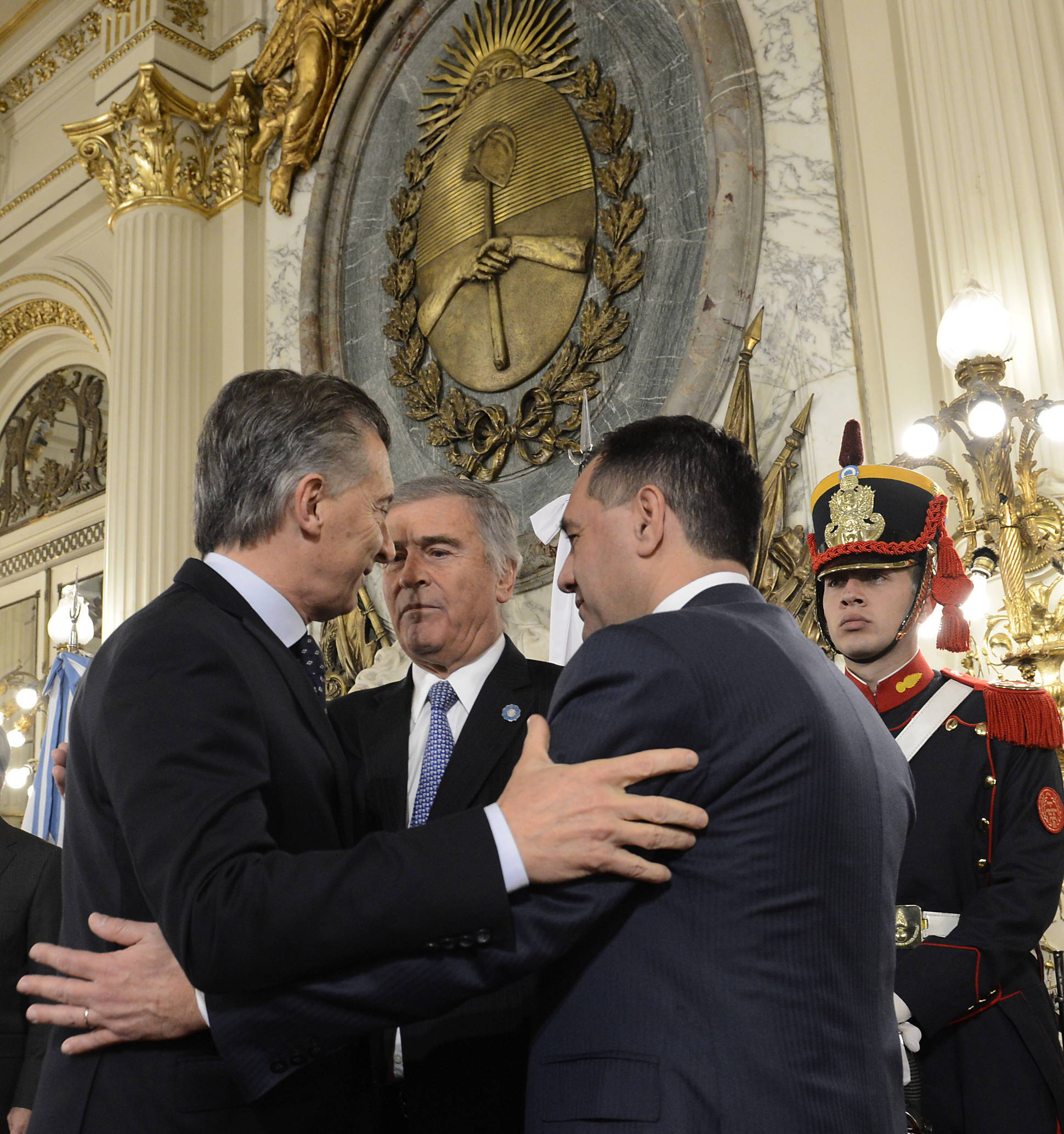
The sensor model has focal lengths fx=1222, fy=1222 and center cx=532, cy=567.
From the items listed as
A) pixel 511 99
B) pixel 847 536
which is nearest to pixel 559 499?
pixel 847 536

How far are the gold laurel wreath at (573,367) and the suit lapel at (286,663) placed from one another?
139 inches

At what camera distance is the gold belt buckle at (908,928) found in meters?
2.34

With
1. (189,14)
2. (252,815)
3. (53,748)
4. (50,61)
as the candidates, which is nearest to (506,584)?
(252,815)

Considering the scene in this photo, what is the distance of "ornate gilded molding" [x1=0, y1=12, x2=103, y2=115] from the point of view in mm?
8641

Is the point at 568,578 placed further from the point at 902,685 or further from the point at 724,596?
the point at 902,685

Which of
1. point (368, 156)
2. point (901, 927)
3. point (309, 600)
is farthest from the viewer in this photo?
point (368, 156)

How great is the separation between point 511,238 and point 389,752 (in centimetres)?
352

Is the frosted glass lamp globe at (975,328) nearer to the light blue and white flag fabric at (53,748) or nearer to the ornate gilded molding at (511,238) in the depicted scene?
the ornate gilded molding at (511,238)

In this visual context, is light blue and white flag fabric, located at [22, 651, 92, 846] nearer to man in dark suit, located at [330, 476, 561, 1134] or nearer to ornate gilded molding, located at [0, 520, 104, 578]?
ornate gilded molding, located at [0, 520, 104, 578]

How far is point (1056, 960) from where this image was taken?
9.13 feet

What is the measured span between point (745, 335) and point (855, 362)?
427 mm

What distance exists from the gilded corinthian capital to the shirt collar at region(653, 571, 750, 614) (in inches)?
242

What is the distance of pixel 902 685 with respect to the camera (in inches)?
106

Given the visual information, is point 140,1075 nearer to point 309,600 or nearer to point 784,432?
point 309,600
